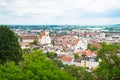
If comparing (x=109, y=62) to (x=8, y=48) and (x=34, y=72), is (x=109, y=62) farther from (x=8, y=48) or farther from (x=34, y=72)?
(x=8, y=48)

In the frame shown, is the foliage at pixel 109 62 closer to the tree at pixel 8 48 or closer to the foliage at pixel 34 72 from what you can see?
the foliage at pixel 34 72

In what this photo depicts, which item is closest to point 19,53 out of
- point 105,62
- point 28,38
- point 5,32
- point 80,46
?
point 5,32

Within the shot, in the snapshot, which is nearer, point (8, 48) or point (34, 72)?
point (34, 72)

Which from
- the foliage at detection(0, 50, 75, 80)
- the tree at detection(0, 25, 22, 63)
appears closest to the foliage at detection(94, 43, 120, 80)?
the foliage at detection(0, 50, 75, 80)

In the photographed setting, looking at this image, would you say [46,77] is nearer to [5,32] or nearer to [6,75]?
[6,75]

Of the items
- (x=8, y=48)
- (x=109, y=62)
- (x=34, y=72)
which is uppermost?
(x=109, y=62)

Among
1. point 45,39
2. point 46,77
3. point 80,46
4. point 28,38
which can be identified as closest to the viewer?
point 46,77

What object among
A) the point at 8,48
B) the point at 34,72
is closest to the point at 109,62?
the point at 34,72

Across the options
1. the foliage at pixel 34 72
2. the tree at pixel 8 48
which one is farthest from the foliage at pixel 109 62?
the tree at pixel 8 48
